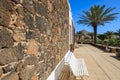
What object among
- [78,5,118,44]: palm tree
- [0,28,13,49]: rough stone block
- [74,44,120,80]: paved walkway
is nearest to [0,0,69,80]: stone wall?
[0,28,13,49]: rough stone block

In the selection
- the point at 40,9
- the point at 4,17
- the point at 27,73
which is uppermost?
the point at 40,9

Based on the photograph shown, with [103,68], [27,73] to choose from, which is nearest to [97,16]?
[103,68]

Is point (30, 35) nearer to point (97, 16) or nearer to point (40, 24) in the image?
point (40, 24)

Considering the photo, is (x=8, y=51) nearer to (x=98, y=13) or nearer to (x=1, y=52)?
(x=1, y=52)

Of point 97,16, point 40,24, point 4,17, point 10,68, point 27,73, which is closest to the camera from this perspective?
point 4,17

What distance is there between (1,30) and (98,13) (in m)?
24.5

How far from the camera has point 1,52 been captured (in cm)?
151

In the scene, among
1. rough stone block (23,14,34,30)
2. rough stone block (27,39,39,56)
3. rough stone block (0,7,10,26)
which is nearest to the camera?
rough stone block (0,7,10,26)

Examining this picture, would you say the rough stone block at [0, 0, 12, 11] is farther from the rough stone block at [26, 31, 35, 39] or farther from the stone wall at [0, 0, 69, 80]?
the rough stone block at [26, 31, 35, 39]

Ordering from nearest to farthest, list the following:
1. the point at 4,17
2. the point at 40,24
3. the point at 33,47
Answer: the point at 4,17
the point at 33,47
the point at 40,24

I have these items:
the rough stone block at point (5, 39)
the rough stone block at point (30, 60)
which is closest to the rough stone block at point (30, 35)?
the rough stone block at point (30, 60)

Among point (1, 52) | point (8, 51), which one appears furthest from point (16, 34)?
point (1, 52)

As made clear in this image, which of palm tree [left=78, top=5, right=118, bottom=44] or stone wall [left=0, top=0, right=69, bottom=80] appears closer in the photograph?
stone wall [left=0, top=0, right=69, bottom=80]

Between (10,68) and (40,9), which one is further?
(40,9)
